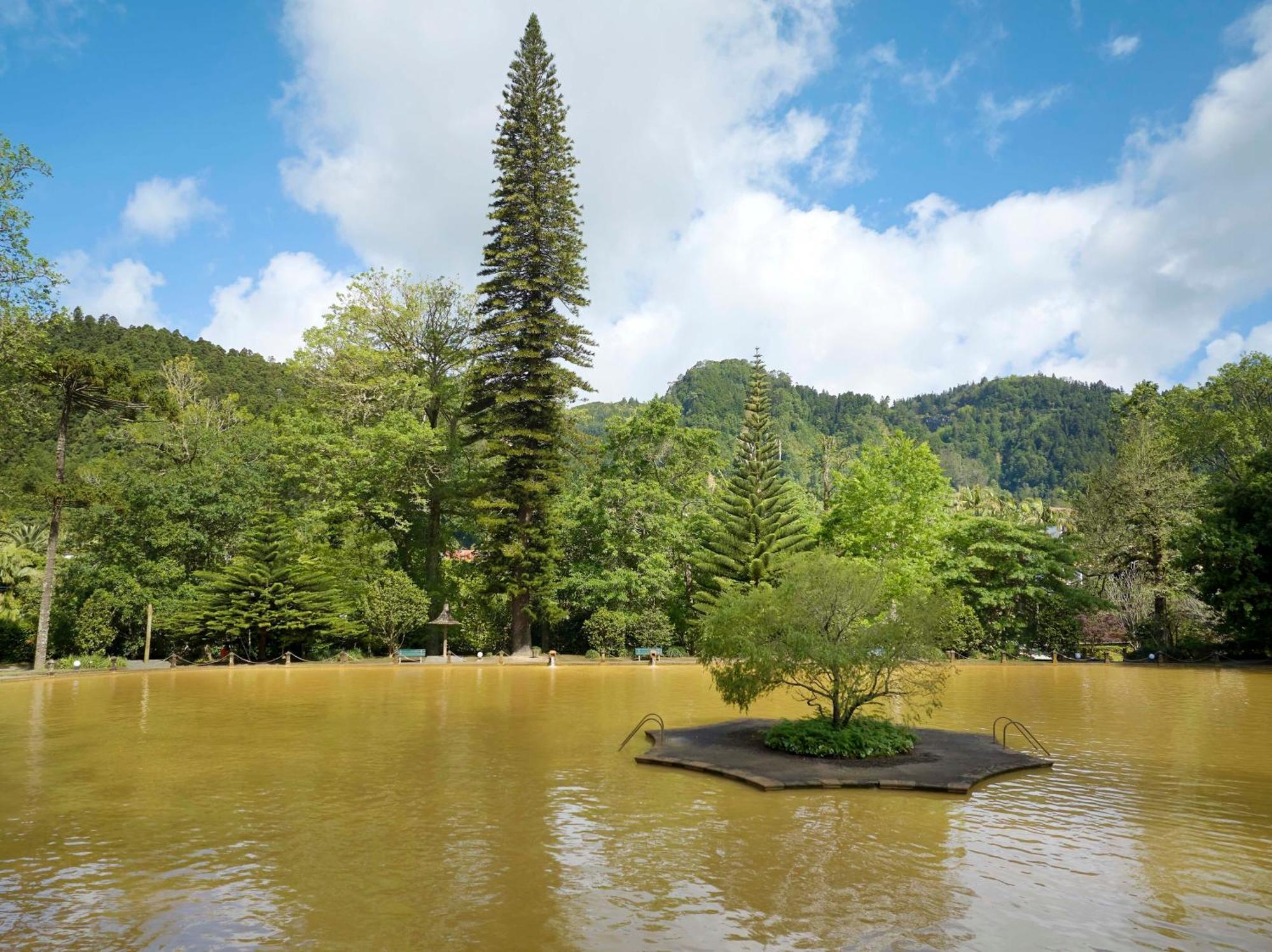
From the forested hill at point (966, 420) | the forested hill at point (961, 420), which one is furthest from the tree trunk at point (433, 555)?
the forested hill at point (966, 420)

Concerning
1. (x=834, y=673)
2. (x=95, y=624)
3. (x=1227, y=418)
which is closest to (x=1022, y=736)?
(x=834, y=673)

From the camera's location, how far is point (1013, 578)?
114 feet

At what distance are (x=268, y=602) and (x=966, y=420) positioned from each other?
14896 cm

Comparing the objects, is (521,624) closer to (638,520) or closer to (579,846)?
(638,520)

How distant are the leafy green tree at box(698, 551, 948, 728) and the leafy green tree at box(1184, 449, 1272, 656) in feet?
81.3

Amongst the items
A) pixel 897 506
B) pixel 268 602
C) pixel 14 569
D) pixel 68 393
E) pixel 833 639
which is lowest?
pixel 833 639

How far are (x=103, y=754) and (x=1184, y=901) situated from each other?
13847 mm

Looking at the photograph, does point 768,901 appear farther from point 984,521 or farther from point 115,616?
point 984,521

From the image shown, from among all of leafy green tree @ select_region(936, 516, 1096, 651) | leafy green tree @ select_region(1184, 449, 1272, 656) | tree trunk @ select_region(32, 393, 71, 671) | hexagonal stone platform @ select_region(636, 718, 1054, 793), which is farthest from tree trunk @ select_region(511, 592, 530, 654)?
leafy green tree @ select_region(1184, 449, 1272, 656)

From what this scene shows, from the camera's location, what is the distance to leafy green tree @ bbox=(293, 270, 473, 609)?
32406 mm

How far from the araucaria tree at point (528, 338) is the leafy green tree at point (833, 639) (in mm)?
18722

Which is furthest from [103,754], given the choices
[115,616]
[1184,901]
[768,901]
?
[115,616]

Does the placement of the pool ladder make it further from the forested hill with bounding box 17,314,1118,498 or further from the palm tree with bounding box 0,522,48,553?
the forested hill with bounding box 17,314,1118,498

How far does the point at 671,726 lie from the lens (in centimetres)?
1509
